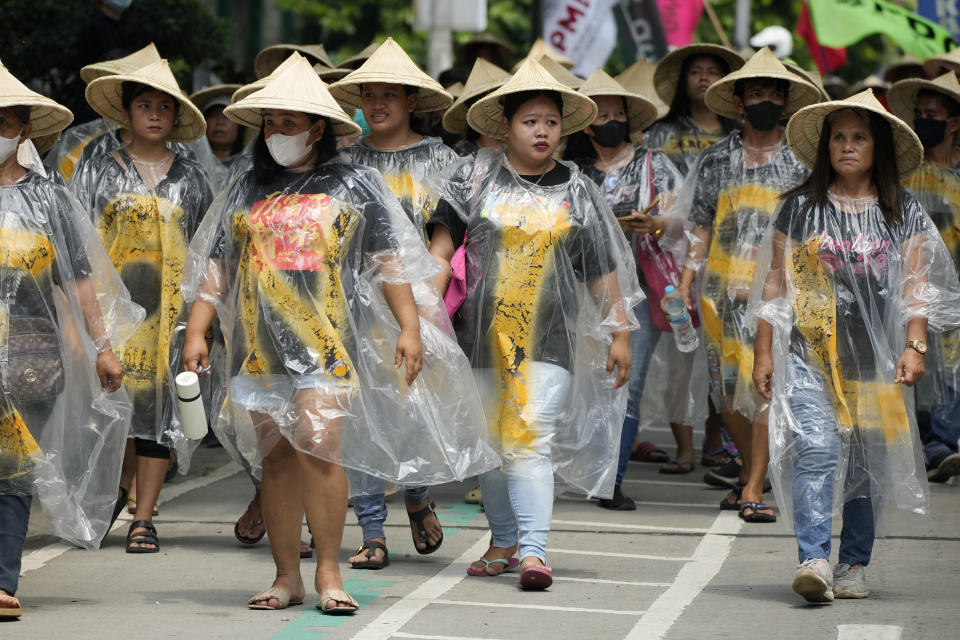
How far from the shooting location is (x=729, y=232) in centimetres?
834

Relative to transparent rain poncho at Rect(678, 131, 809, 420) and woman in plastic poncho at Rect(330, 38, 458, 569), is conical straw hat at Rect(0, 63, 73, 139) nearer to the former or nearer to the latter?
woman in plastic poncho at Rect(330, 38, 458, 569)

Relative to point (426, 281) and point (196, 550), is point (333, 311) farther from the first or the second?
point (196, 550)

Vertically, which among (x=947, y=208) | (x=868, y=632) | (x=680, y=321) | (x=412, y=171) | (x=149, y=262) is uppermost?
(x=412, y=171)

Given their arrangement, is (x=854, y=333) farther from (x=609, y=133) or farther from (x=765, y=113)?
Result: (x=609, y=133)

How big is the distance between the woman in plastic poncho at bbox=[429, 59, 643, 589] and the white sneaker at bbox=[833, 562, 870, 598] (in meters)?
0.96

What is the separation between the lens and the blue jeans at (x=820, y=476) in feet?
20.3

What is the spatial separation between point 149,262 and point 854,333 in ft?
9.97

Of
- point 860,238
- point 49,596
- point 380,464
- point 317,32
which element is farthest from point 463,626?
point 317,32

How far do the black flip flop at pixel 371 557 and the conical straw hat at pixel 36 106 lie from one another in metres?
2.02

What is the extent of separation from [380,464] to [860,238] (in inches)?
76.2

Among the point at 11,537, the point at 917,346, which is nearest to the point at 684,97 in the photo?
the point at 917,346

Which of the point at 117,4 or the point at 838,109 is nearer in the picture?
the point at 838,109

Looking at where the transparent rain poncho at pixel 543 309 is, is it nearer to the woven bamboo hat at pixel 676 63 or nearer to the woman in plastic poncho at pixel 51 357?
the woman in plastic poncho at pixel 51 357

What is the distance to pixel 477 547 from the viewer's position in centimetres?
739
